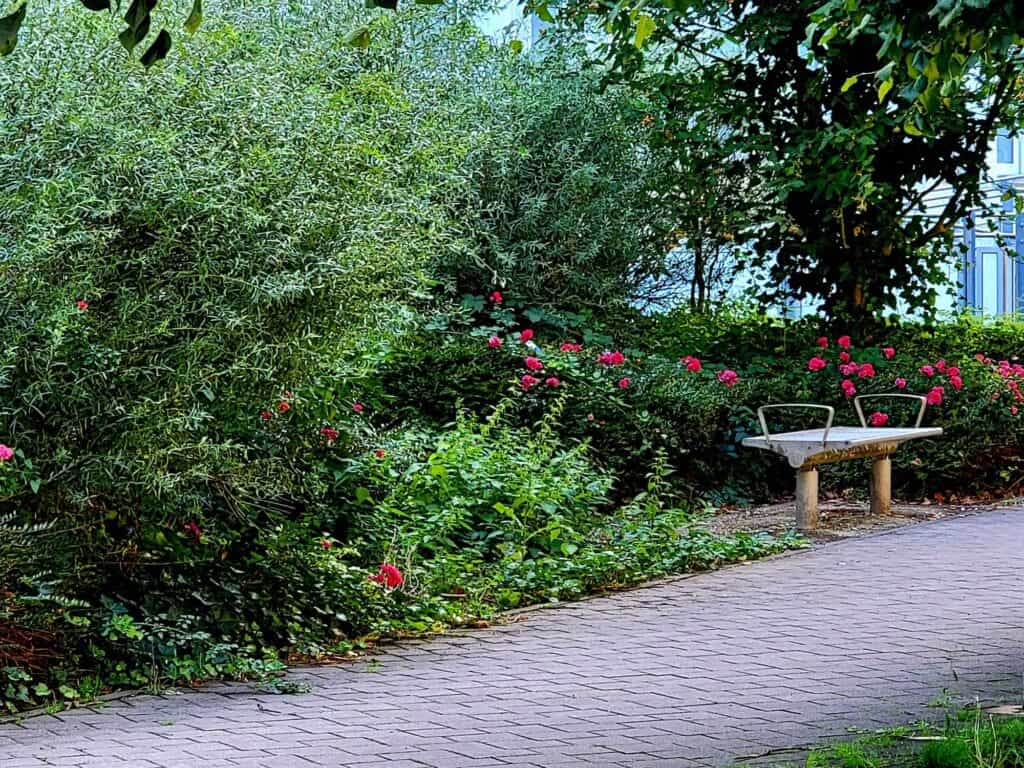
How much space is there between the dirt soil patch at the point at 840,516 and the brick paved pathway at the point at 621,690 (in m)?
2.05

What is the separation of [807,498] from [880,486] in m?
1.08

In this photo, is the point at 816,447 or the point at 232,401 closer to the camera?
the point at 232,401

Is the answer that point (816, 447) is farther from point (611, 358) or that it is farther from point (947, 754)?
point (947, 754)

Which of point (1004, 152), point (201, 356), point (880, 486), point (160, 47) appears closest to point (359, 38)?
point (160, 47)

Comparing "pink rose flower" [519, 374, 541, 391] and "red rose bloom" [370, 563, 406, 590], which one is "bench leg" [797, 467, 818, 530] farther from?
"red rose bloom" [370, 563, 406, 590]

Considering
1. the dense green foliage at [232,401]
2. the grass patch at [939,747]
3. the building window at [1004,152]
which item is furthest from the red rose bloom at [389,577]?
the building window at [1004,152]

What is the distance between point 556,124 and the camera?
14008 mm

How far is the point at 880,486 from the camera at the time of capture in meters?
11.4

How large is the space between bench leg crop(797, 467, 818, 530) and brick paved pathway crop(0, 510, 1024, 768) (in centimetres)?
195

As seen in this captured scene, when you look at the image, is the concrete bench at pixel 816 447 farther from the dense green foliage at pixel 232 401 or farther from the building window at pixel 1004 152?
the building window at pixel 1004 152

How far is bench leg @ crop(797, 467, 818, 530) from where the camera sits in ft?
34.6

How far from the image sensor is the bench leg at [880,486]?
11398mm

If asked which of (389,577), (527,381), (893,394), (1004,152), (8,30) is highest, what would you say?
(1004,152)

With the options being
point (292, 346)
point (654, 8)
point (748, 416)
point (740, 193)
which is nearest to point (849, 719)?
Answer: point (292, 346)
